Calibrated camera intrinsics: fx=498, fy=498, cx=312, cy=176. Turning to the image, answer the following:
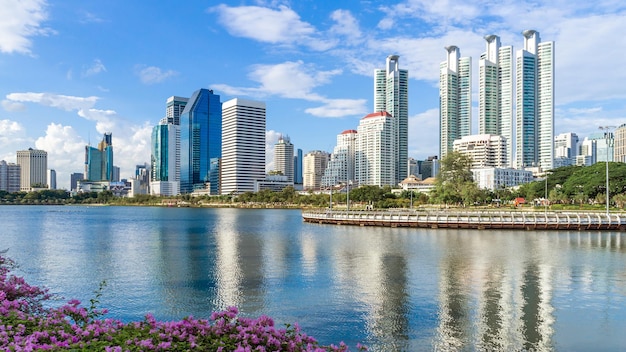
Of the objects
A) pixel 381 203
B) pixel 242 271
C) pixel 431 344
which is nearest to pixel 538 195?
pixel 381 203

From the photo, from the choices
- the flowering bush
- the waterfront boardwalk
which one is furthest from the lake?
the waterfront boardwalk

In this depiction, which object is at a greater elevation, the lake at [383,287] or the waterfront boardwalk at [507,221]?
the waterfront boardwalk at [507,221]

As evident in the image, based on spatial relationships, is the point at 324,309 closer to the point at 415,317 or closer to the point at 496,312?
the point at 415,317

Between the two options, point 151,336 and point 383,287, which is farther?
point 383,287

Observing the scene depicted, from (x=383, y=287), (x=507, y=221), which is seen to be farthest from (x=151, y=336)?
(x=507, y=221)

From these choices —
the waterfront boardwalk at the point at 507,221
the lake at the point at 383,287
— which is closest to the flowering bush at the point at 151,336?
the lake at the point at 383,287

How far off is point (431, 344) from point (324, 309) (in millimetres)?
6003

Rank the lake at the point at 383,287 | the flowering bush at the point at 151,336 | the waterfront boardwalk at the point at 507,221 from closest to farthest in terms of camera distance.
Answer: the flowering bush at the point at 151,336, the lake at the point at 383,287, the waterfront boardwalk at the point at 507,221

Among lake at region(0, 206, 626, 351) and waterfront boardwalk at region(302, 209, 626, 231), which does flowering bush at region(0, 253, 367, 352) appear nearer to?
lake at region(0, 206, 626, 351)

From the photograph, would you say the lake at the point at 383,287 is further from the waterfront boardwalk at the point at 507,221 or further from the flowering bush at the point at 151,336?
the waterfront boardwalk at the point at 507,221

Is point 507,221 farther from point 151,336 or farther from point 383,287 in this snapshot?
point 151,336

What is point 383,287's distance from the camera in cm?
2714

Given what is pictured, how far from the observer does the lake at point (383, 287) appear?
1886 cm

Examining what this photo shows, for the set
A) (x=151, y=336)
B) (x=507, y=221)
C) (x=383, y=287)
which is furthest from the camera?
(x=507, y=221)
